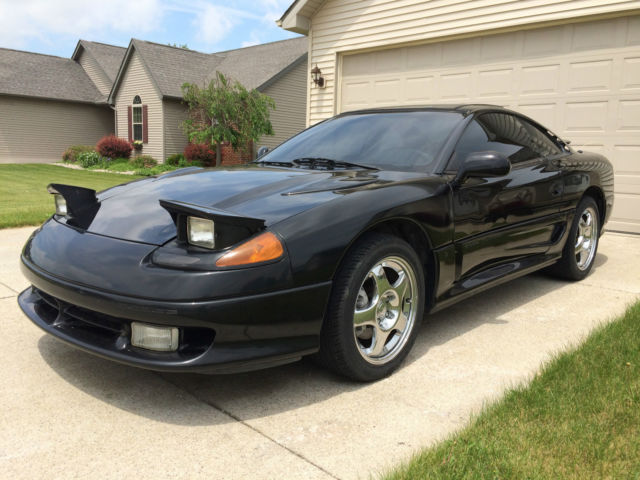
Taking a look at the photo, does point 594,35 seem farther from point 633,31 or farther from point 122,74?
point 122,74

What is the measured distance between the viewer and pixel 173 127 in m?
22.3

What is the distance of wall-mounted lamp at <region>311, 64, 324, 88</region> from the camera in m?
10.5

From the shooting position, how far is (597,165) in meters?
4.75

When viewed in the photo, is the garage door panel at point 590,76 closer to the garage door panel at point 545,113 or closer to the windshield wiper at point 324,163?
the garage door panel at point 545,113

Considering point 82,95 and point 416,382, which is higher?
point 82,95

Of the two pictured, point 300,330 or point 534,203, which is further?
point 534,203

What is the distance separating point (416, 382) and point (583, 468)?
0.92m

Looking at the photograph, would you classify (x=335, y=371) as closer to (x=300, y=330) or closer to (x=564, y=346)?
(x=300, y=330)

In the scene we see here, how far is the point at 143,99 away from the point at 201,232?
22.4 metres

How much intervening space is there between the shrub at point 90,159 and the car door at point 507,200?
21.5 meters

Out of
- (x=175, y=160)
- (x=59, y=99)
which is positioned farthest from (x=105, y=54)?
(x=175, y=160)

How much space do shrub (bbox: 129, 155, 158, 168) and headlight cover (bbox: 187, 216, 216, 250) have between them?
67.3 feet

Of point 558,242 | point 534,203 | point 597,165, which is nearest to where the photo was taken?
point 534,203

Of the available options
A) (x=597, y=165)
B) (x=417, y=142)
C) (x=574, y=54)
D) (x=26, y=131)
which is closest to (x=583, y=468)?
(x=417, y=142)
